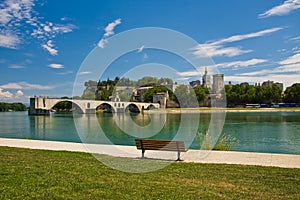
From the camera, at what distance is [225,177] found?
6117 mm

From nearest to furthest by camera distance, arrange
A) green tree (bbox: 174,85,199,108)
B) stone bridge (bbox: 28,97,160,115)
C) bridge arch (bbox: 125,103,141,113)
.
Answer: green tree (bbox: 174,85,199,108) < stone bridge (bbox: 28,97,160,115) < bridge arch (bbox: 125,103,141,113)

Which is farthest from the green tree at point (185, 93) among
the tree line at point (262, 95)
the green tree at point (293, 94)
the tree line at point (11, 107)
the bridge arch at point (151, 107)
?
the tree line at point (11, 107)

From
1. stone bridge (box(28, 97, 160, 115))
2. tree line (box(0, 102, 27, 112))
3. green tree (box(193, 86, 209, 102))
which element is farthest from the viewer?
tree line (box(0, 102, 27, 112))

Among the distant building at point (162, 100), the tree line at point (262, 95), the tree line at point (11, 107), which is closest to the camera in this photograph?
the distant building at point (162, 100)

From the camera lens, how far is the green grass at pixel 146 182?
4.84 metres

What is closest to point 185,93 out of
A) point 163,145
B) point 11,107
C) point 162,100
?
point 163,145

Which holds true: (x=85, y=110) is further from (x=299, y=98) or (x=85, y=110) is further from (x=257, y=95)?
(x=299, y=98)

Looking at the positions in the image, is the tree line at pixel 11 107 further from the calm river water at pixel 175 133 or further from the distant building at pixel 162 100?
the calm river water at pixel 175 133

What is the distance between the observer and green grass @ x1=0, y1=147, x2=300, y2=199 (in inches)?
190

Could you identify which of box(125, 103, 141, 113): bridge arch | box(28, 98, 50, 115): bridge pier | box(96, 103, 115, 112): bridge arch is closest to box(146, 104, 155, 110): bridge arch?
box(125, 103, 141, 113): bridge arch

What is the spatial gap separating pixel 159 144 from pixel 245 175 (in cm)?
302

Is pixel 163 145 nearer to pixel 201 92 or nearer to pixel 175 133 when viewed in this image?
pixel 175 133

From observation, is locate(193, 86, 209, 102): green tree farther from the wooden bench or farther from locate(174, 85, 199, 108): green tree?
the wooden bench

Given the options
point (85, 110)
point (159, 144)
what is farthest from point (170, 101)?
point (159, 144)
